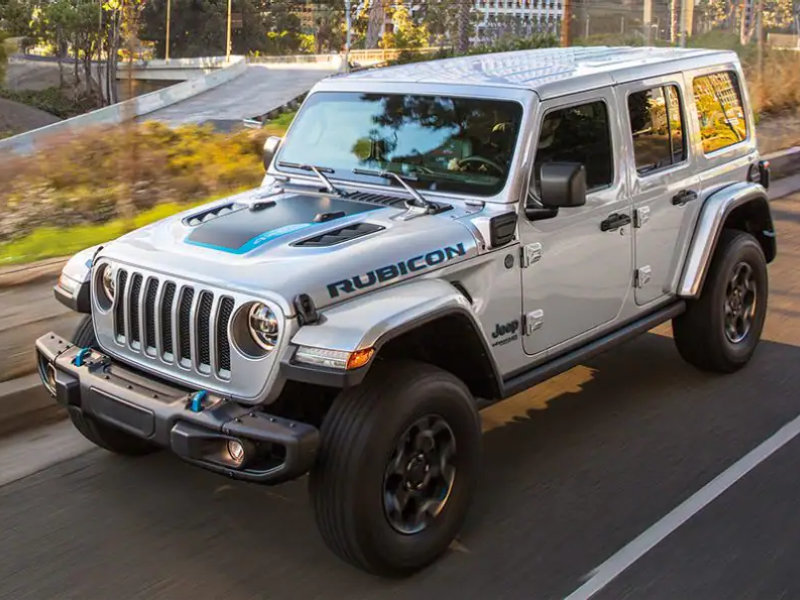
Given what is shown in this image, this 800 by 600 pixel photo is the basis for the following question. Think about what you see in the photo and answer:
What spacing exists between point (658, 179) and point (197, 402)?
117 inches

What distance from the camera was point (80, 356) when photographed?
169 inches

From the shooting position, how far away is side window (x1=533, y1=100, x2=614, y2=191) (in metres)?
4.78

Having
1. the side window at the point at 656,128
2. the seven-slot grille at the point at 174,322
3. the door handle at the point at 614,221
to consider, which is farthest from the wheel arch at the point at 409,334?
the side window at the point at 656,128

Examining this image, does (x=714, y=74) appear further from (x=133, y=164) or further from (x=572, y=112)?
(x=133, y=164)

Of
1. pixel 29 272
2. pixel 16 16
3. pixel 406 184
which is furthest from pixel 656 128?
pixel 16 16

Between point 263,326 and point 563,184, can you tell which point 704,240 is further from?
point 263,326

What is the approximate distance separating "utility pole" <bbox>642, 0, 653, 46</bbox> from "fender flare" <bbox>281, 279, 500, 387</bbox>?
18913 millimetres

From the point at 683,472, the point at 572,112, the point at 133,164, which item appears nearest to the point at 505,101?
the point at 572,112

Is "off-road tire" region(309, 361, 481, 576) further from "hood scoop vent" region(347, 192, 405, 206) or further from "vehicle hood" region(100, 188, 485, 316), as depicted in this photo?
"hood scoop vent" region(347, 192, 405, 206)

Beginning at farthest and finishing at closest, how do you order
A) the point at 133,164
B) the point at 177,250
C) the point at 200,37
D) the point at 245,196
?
the point at 200,37
the point at 133,164
the point at 245,196
the point at 177,250

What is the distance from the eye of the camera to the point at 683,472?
4887mm

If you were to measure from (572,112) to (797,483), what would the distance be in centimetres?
208

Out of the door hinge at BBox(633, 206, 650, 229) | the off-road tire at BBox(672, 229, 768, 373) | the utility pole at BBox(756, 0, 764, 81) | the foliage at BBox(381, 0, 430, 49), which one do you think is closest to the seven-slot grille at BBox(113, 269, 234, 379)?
the door hinge at BBox(633, 206, 650, 229)

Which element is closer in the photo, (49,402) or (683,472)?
(683,472)
